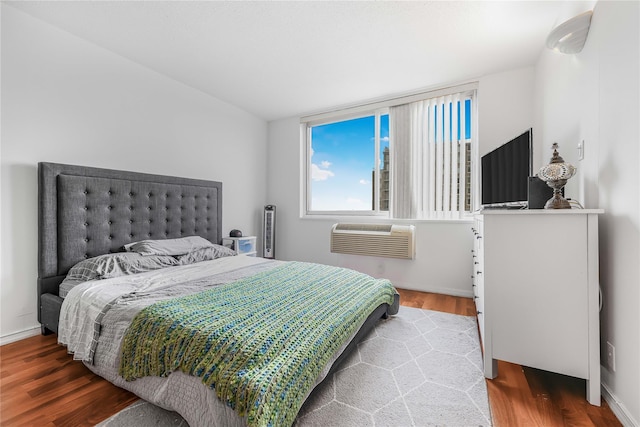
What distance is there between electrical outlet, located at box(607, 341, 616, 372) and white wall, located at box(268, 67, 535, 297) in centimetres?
174

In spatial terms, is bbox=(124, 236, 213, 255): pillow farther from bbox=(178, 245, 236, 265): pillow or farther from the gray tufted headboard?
the gray tufted headboard

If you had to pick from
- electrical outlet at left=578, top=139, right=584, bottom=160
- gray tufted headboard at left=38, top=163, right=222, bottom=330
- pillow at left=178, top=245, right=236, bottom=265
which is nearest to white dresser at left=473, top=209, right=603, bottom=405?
electrical outlet at left=578, top=139, right=584, bottom=160

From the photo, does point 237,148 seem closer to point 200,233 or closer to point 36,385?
point 200,233

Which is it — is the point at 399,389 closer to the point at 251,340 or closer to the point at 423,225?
the point at 251,340

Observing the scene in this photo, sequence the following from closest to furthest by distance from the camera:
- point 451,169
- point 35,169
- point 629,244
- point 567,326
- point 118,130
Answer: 1. point 629,244
2. point 567,326
3. point 35,169
4. point 118,130
5. point 451,169

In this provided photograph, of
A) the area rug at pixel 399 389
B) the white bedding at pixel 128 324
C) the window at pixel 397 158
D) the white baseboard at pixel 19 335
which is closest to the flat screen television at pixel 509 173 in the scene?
the window at pixel 397 158

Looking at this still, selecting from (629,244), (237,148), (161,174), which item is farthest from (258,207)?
(629,244)

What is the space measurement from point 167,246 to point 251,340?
5.92ft

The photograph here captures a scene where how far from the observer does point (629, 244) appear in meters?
1.20

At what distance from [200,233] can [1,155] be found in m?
1.64

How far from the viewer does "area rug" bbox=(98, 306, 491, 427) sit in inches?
48.6

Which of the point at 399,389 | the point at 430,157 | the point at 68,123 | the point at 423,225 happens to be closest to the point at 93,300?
the point at 68,123

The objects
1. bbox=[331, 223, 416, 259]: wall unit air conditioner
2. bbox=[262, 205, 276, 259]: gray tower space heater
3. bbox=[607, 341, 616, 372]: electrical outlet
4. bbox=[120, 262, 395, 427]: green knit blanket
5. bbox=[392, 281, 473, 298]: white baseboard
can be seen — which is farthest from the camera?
bbox=[262, 205, 276, 259]: gray tower space heater

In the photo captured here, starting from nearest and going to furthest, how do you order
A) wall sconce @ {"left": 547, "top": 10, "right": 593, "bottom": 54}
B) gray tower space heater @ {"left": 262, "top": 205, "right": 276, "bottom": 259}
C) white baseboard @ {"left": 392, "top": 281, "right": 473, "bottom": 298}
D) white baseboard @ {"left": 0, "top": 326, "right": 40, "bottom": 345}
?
wall sconce @ {"left": 547, "top": 10, "right": 593, "bottom": 54}, white baseboard @ {"left": 0, "top": 326, "right": 40, "bottom": 345}, white baseboard @ {"left": 392, "top": 281, "right": 473, "bottom": 298}, gray tower space heater @ {"left": 262, "top": 205, "right": 276, "bottom": 259}
